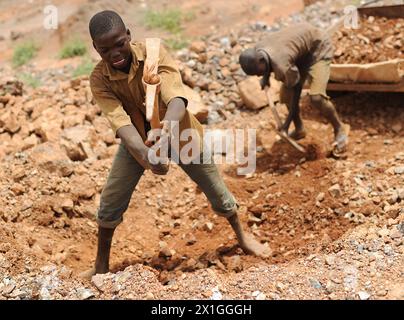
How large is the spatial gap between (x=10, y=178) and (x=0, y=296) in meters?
1.40

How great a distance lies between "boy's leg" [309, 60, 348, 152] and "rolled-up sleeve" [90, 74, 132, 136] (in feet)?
7.19

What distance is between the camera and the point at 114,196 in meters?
3.24

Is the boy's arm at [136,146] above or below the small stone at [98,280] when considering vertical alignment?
above

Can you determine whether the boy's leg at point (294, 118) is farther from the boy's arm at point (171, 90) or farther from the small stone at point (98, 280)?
the small stone at point (98, 280)

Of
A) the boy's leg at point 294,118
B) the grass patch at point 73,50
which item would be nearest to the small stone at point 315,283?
the boy's leg at point 294,118

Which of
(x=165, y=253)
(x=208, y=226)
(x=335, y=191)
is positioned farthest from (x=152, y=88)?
(x=335, y=191)

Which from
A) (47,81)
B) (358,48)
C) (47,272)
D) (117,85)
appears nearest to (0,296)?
(47,272)

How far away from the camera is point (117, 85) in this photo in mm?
2965

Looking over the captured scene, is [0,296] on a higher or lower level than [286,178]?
higher

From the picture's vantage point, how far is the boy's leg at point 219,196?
10.5ft

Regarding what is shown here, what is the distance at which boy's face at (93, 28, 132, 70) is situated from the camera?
2.76 meters

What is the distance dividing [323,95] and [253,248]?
1.64 metres

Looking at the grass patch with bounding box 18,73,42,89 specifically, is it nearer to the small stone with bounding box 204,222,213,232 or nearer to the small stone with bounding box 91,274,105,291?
the small stone with bounding box 204,222,213,232
